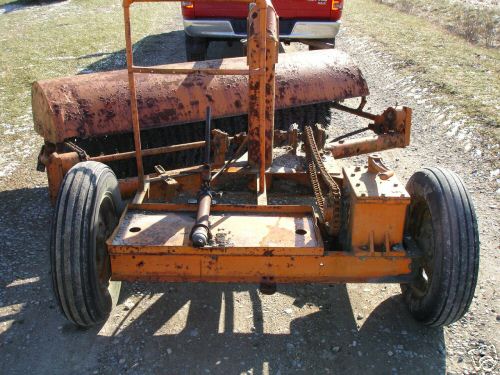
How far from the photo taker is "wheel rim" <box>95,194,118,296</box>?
134 inches

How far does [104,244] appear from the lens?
3.53 meters

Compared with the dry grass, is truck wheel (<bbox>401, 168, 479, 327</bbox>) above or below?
above

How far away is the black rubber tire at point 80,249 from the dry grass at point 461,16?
37.5 feet

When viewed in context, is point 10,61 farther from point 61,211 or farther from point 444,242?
point 444,242

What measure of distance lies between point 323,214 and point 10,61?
9.61 meters

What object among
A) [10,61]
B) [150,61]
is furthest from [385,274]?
[10,61]

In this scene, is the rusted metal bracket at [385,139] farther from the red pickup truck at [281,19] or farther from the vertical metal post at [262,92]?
the red pickup truck at [281,19]

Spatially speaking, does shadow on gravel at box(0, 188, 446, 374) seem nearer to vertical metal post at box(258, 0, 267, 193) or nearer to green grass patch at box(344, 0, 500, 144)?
vertical metal post at box(258, 0, 267, 193)

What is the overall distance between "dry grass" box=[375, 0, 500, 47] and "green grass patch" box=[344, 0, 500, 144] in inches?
18.4

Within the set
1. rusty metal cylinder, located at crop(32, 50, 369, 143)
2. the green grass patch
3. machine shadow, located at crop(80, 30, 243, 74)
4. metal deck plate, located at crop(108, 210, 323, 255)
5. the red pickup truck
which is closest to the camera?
metal deck plate, located at crop(108, 210, 323, 255)

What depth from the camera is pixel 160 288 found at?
13.2 ft

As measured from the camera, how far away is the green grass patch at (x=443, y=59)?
7.84 m

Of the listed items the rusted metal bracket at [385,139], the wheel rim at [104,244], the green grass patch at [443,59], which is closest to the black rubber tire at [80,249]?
the wheel rim at [104,244]

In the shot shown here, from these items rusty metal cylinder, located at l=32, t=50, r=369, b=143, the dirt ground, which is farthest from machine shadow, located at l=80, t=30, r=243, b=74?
the dirt ground
